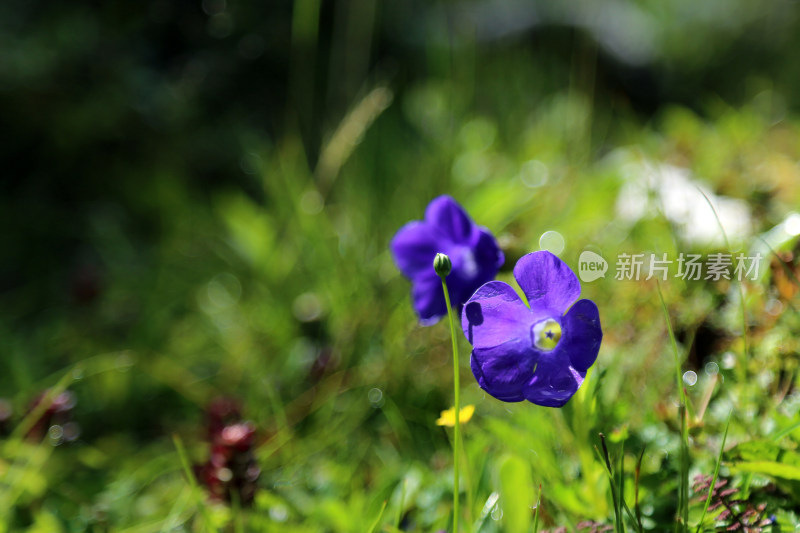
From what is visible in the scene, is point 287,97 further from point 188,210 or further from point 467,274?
point 467,274

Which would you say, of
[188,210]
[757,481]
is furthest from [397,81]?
[757,481]

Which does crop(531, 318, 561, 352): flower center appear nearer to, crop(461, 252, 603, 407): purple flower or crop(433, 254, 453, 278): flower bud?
crop(461, 252, 603, 407): purple flower

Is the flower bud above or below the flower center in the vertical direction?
above

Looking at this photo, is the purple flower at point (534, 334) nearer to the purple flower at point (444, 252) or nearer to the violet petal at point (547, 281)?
the violet petal at point (547, 281)

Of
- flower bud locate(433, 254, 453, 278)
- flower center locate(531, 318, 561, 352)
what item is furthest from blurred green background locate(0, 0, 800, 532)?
flower bud locate(433, 254, 453, 278)

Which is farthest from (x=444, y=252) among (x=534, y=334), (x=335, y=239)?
(x=335, y=239)

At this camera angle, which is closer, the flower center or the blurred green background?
the flower center

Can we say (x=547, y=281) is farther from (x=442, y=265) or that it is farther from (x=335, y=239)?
(x=335, y=239)

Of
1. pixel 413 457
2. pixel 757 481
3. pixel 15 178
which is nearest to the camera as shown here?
pixel 757 481

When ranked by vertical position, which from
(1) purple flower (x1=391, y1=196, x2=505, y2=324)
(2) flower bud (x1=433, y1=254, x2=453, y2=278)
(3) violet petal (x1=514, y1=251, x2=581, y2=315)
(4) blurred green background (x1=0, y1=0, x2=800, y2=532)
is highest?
(2) flower bud (x1=433, y1=254, x2=453, y2=278)
